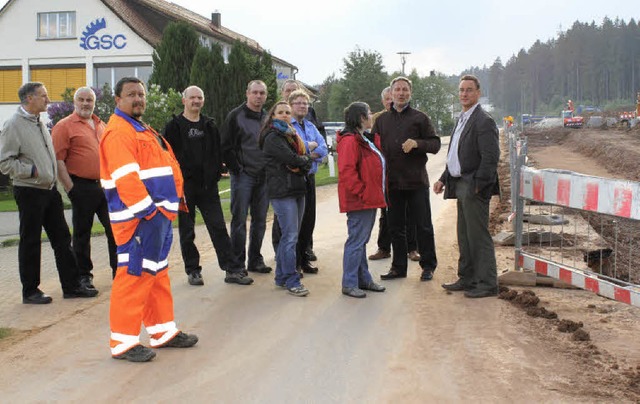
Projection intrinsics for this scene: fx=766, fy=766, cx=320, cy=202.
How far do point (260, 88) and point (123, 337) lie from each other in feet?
12.2

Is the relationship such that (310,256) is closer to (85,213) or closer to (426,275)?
(426,275)

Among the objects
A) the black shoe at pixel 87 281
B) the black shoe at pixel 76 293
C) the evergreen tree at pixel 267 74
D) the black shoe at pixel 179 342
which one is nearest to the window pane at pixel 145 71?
the evergreen tree at pixel 267 74

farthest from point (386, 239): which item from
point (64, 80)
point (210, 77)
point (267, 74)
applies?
point (64, 80)

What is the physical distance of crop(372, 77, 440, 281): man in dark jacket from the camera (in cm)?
842

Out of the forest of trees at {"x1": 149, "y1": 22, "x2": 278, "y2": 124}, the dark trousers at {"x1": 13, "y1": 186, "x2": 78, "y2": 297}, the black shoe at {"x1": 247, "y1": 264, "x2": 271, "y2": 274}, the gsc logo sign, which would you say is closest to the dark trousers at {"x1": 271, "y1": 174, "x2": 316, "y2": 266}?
the black shoe at {"x1": 247, "y1": 264, "x2": 271, "y2": 274}

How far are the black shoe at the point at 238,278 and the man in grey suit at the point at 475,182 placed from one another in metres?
2.09

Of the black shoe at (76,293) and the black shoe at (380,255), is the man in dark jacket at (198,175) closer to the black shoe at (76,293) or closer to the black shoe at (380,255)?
the black shoe at (76,293)

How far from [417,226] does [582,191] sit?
6.61 feet

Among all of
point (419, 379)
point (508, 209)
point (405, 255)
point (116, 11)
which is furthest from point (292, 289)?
point (116, 11)

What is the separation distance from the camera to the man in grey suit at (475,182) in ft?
24.7

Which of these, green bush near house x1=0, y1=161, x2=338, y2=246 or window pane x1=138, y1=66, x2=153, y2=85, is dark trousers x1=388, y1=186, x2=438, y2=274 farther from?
window pane x1=138, y1=66, x2=153, y2=85

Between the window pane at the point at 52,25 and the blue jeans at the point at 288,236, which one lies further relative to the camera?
the window pane at the point at 52,25

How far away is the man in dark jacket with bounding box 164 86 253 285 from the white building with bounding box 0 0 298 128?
32402mm

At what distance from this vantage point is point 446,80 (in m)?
93.3
